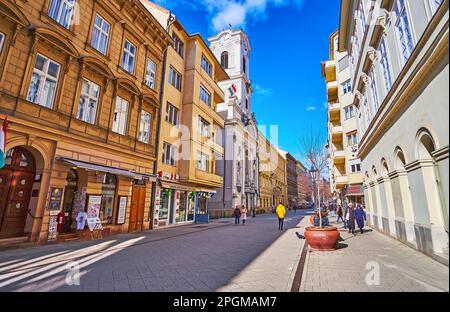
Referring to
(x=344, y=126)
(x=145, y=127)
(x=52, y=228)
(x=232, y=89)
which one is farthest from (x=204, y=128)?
(x=232, y=89)

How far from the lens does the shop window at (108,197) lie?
43.6 ft

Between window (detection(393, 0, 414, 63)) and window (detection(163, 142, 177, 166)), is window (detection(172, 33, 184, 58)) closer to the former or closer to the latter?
window (detection(163, 142, 177, 166))

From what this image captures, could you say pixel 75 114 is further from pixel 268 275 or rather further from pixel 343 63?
pixel 343 63

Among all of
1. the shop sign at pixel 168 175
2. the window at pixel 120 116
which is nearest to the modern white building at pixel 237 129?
the shop sign at pixel 168 175

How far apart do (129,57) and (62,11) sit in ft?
14.6

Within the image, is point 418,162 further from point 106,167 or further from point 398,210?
point 106,167

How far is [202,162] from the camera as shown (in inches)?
926

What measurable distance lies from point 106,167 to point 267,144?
4844cm

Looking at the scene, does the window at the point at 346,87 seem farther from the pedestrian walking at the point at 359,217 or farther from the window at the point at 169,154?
the window at the point at 169,154

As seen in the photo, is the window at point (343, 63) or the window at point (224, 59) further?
the window at point (224, 59)

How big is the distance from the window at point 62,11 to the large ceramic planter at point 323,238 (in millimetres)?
14231

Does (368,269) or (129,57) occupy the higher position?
(129,57)

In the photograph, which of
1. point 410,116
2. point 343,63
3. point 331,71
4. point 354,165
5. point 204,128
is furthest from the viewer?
point 331,71

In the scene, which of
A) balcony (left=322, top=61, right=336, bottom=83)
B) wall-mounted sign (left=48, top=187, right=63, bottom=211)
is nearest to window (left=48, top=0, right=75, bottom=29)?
wall-mounted sign (left=48, top=187, right=63, bottom=211)
